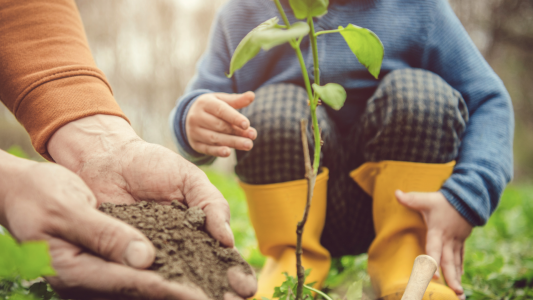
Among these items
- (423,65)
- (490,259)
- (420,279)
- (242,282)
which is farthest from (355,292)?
(490,259)

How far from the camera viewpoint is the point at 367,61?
1.92 feet

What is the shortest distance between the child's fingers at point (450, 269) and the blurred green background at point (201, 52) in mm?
150

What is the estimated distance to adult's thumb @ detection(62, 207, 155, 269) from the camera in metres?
0.50

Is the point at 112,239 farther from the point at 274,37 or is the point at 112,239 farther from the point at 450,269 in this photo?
the point at 450,269

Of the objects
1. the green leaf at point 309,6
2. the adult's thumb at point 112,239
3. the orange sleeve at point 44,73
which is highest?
the green leaf at point 309,6

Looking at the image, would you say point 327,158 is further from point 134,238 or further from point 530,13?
point 530,13

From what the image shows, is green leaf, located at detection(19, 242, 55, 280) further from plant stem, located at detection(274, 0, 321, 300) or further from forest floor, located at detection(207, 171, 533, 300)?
forest floor, located at detection(207, 171, 533, 300)

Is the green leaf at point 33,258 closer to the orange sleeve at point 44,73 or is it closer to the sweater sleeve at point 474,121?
the orange sleeve at point 44,73

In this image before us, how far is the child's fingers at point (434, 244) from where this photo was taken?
3.11 feet

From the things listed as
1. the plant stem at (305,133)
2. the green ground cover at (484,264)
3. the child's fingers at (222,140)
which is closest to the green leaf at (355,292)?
the green ground cover at (484,264)

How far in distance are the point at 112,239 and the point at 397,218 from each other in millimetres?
857

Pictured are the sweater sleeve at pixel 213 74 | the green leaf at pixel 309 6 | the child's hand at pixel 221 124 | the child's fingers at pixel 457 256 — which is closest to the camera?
the green leaf at pixel 309 6

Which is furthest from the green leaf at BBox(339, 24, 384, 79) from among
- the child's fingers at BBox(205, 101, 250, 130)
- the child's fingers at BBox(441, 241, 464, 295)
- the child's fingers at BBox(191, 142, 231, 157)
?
the child's fingers at BBox(441, 241, 464, 295)

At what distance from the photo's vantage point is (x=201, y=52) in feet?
8.84
